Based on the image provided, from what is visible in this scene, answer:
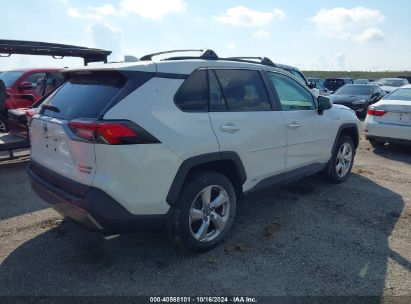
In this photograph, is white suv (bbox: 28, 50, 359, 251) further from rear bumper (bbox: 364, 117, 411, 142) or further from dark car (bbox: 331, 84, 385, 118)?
dark car (bbox: 331, 84, 385, 118)

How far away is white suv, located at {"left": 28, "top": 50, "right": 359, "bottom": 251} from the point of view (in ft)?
9.26

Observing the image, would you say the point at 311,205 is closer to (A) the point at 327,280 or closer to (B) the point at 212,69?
(A) the point at 327,280

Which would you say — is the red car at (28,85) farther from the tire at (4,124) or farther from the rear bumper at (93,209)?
the rear bumper at (93,209)

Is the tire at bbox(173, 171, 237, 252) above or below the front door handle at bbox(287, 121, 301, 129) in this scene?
below

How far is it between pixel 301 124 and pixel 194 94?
1.75 m

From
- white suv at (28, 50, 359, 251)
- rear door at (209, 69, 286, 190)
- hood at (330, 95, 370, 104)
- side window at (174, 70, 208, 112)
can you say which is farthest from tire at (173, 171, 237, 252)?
hood at (330, 95, 370, 104)

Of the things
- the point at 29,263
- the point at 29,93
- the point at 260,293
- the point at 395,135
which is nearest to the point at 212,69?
the point at 260,293

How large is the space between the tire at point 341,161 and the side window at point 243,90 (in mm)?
1947

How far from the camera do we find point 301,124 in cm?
449

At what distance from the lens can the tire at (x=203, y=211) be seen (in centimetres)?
326

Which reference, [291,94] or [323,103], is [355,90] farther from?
[291,94]

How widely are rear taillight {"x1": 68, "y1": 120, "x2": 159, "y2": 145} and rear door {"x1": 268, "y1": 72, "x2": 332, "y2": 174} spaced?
201cm

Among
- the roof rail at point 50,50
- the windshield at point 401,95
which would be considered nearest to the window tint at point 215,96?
the roof rail at point 50,50

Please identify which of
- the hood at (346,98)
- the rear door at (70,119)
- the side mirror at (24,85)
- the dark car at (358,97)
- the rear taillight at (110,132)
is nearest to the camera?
the rear taillight at (110,132)
